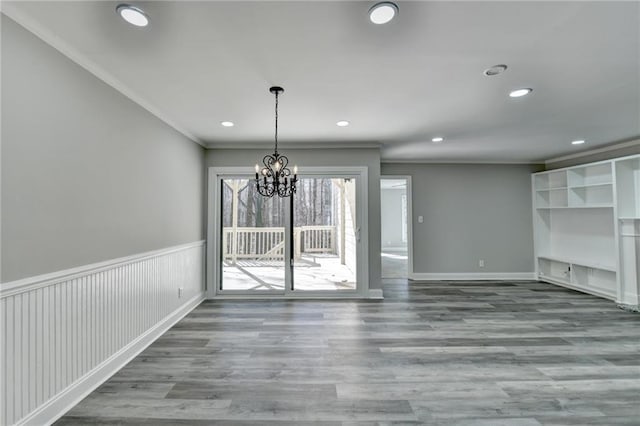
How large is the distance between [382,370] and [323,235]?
2577 millimetres

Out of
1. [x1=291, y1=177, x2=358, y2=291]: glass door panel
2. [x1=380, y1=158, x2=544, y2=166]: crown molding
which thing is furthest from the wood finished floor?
[x1=380, y1=158, x2=544, y2=166]: crown molding

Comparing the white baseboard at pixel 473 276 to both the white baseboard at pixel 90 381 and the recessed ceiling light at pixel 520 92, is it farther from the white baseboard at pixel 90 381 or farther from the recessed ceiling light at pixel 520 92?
the white baseboard at pixel 90 381

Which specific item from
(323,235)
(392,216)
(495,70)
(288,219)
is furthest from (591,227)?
(392,216)

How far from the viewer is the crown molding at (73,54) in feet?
5.38

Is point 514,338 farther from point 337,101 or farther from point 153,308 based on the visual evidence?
point 153,308

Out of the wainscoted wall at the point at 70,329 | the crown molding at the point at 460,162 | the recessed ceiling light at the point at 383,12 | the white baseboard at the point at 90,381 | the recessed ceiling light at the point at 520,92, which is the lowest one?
the white baseboard at the point at 90,381

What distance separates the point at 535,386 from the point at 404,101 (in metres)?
2.71

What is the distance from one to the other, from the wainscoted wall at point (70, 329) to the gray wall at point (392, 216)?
975 cm

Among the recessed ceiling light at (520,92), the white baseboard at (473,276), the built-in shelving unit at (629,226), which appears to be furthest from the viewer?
the white baseboard at (473,276)

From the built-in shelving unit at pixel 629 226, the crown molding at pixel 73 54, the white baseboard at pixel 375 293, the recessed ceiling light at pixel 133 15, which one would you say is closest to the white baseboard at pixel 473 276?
the white baseboard at pixel 375 293

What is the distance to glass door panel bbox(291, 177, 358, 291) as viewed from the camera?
4.79 metres

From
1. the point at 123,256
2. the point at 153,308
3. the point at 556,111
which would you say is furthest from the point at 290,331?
the point at 556,111

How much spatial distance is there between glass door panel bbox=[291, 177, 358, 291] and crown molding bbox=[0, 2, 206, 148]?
2.41 m

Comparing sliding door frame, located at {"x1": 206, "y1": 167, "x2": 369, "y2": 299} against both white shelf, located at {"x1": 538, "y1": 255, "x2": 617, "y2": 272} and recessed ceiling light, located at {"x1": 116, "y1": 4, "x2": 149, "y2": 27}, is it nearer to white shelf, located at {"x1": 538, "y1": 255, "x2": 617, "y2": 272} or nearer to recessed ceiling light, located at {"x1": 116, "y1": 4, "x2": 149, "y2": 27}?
recessed ceiling light, located at {"x1": 116, "y1": 4, "x2": 149, "y2": 27}
